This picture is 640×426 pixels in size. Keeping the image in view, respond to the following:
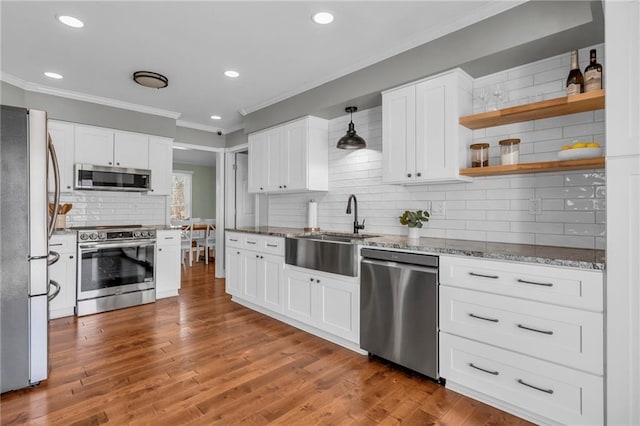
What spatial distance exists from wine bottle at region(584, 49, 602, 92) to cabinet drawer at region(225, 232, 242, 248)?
139 inches

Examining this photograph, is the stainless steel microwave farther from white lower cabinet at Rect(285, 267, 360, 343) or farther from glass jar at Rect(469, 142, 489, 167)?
glass jar at Rect(469, 142, 489, 167)

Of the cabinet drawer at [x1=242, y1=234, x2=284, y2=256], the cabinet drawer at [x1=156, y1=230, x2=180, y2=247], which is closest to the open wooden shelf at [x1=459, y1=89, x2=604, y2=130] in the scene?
the cabinet drawer at [x1=242, y1=234, x2=284, y2=256]

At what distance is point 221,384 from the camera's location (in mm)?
2268

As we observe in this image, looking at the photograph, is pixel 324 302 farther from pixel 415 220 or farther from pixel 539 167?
pixel 539 167

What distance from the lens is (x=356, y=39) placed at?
8.91ft

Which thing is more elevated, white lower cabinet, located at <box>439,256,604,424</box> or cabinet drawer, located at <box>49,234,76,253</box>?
cabinet drawer, located at <box>49,234,76,253</box>

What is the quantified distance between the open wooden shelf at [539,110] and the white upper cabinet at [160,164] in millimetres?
4102

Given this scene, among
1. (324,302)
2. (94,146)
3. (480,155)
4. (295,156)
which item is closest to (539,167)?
(480,155)

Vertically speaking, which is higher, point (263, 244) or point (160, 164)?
point (160, 164)

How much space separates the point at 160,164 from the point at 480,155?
424 cm

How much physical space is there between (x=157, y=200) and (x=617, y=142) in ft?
17.3

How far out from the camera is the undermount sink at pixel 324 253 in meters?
2.77

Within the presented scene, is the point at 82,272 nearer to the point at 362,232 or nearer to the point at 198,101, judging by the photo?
the point at 198,101

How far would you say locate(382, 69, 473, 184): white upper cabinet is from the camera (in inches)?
101
